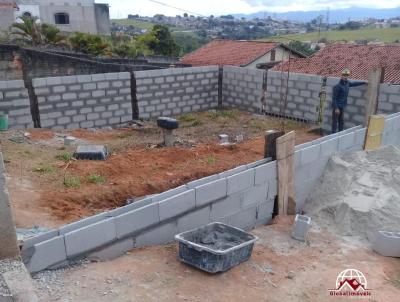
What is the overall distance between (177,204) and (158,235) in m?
0.37

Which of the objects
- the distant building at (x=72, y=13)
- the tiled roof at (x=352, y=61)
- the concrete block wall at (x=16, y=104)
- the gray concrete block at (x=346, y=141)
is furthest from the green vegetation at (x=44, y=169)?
the distant building at (x=72, y=13)

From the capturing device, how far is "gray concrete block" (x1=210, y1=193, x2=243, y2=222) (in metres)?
4.67

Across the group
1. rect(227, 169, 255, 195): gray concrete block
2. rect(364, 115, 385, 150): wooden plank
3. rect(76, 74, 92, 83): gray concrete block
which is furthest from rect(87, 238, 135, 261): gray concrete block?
rect(76, 74, 92, 83): gray concrete block

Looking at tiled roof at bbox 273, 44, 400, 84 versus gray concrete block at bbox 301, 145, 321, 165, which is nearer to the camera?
gray concrete block at bbox 301, 145, 321, 165

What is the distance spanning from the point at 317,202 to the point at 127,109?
221 inches

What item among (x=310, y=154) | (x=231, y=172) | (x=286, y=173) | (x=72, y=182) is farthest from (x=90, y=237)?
(x=310, y=154)

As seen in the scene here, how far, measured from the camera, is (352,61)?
Result: 57.9 feet

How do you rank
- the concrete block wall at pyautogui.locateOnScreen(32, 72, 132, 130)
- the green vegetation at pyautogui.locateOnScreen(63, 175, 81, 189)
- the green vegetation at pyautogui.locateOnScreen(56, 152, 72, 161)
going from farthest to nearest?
1. the concrete block wall at pyautogui.locateOnScreen(32, 72, 132, 130)
2. the green vegetation at pyautogui.locateOnScreen(56, 152, 72, 161)
3. the green vegetation at pyautogui.locateOnScreen(63, 175, 81, 189)

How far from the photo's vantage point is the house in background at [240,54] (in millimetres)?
18547

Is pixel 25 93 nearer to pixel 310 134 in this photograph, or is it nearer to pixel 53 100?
pixel 53 100

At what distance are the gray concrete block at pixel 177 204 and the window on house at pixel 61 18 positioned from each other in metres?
33.7

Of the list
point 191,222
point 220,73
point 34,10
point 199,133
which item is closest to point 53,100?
point 199,133

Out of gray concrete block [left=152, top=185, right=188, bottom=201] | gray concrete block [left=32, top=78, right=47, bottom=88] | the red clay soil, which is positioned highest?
gray concrete block [left=32, top=78, right=47, bottom=88]

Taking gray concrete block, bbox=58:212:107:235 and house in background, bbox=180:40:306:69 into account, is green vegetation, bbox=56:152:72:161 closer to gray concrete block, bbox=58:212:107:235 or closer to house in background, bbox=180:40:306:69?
gray concrete block, bbox=58:212:107:235
